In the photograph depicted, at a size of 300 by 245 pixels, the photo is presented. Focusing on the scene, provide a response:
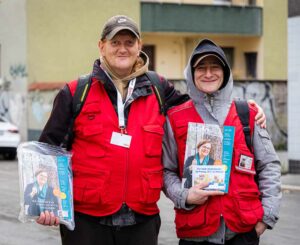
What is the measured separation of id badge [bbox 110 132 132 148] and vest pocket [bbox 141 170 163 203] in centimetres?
19

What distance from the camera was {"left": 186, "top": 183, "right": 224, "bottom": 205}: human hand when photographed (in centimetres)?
Result: 385

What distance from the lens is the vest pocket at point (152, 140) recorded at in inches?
153

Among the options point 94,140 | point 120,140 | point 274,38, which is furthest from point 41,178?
point 274,38

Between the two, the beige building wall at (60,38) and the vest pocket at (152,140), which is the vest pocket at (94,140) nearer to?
the vest pocket at (152,140)

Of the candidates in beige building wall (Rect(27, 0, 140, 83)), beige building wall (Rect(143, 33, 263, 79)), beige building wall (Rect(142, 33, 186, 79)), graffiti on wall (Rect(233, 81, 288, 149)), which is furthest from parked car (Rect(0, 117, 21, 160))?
beige building wall (Rect(142, 33, 186, 79))

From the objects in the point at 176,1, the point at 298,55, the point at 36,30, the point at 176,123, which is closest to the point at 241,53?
the point at 176,1

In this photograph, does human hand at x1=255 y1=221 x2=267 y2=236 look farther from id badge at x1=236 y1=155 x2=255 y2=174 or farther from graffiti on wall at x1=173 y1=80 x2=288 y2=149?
graffiti on wall at x1=173 y1=80 x2=288 y2=149

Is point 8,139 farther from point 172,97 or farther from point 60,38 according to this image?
point 172,97

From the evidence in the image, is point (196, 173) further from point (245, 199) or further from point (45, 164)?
point (45, 164)

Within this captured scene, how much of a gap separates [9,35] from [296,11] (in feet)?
49.3

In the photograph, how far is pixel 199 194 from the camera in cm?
386

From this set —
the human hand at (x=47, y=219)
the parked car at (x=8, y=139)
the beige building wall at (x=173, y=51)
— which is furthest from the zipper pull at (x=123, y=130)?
the beige building wall at (x=173, y=51)

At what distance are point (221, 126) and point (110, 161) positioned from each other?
0.68m

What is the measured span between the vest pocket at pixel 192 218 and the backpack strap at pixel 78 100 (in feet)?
2.53
